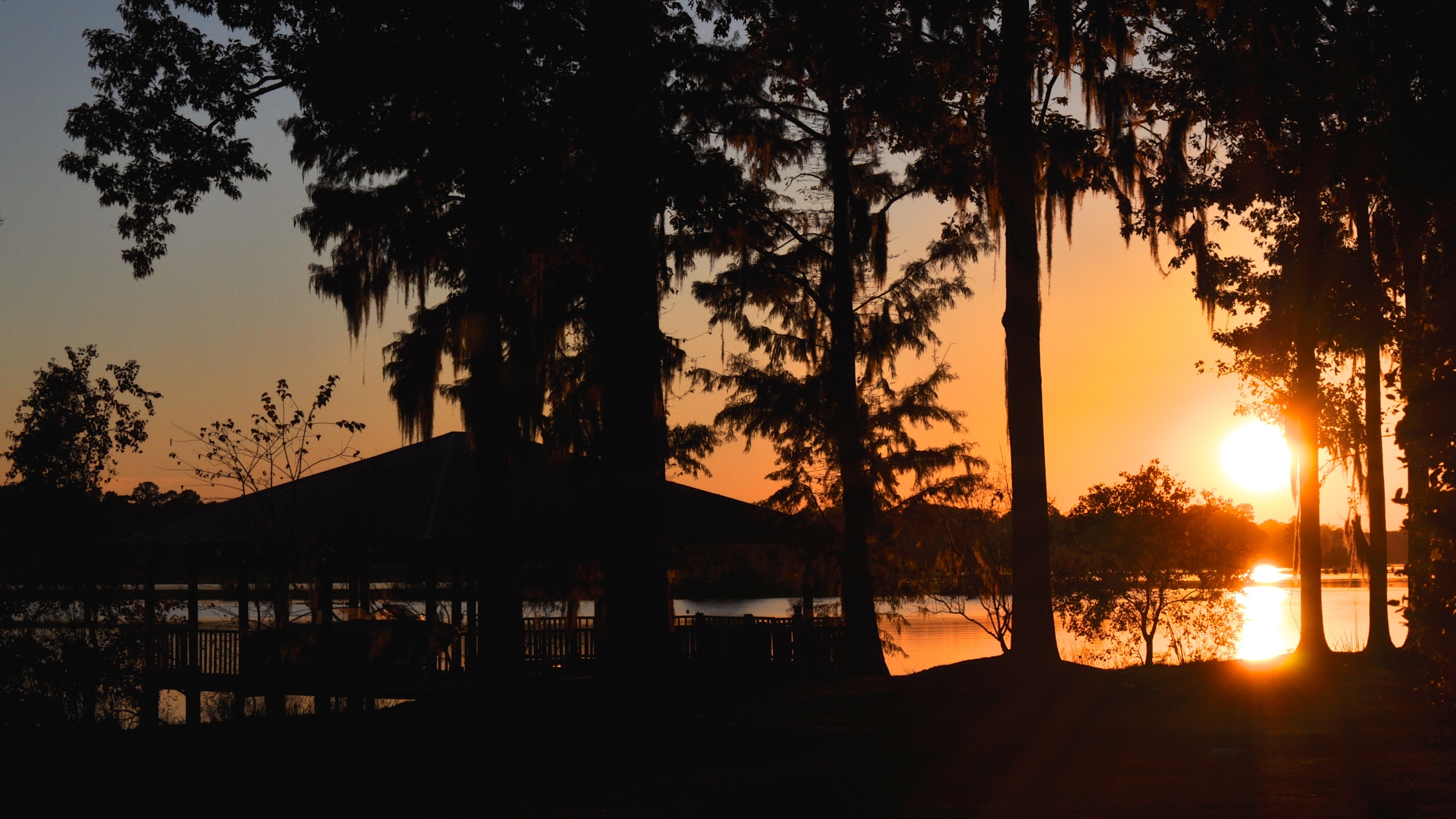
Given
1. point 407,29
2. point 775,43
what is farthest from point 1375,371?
point 407,29

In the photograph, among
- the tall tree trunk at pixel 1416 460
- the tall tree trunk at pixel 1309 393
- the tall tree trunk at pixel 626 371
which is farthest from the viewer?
the tall tree trunk at pixel 1309 393

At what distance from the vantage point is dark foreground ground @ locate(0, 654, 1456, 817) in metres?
7.95

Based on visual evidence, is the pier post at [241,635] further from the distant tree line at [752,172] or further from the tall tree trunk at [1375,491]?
the tall tree trunk at [1375,491]

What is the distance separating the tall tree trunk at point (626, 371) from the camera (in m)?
11.4

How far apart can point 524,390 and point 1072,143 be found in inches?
407

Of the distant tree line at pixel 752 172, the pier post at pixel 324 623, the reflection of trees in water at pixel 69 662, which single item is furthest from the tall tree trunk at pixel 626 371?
the pier post at pixel 324 623

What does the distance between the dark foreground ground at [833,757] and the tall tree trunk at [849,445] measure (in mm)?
7746

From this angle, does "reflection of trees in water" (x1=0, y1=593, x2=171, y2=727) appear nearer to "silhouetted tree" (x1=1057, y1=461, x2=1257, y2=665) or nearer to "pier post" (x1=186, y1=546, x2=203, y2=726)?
"pier post" (x1=186, y1=546, x2=203, y2=726)

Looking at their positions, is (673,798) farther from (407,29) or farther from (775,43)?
(775,43)

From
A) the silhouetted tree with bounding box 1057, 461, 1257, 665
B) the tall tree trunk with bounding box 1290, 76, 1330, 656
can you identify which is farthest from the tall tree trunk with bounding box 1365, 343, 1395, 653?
the silhouetted tree with bounding box 1057, 461, 1257, 665

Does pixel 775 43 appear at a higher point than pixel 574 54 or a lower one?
higher

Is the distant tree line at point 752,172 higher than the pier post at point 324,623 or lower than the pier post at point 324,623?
higher

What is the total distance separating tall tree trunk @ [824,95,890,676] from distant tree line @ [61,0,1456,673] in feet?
0.24

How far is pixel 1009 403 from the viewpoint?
14914 millimetres
